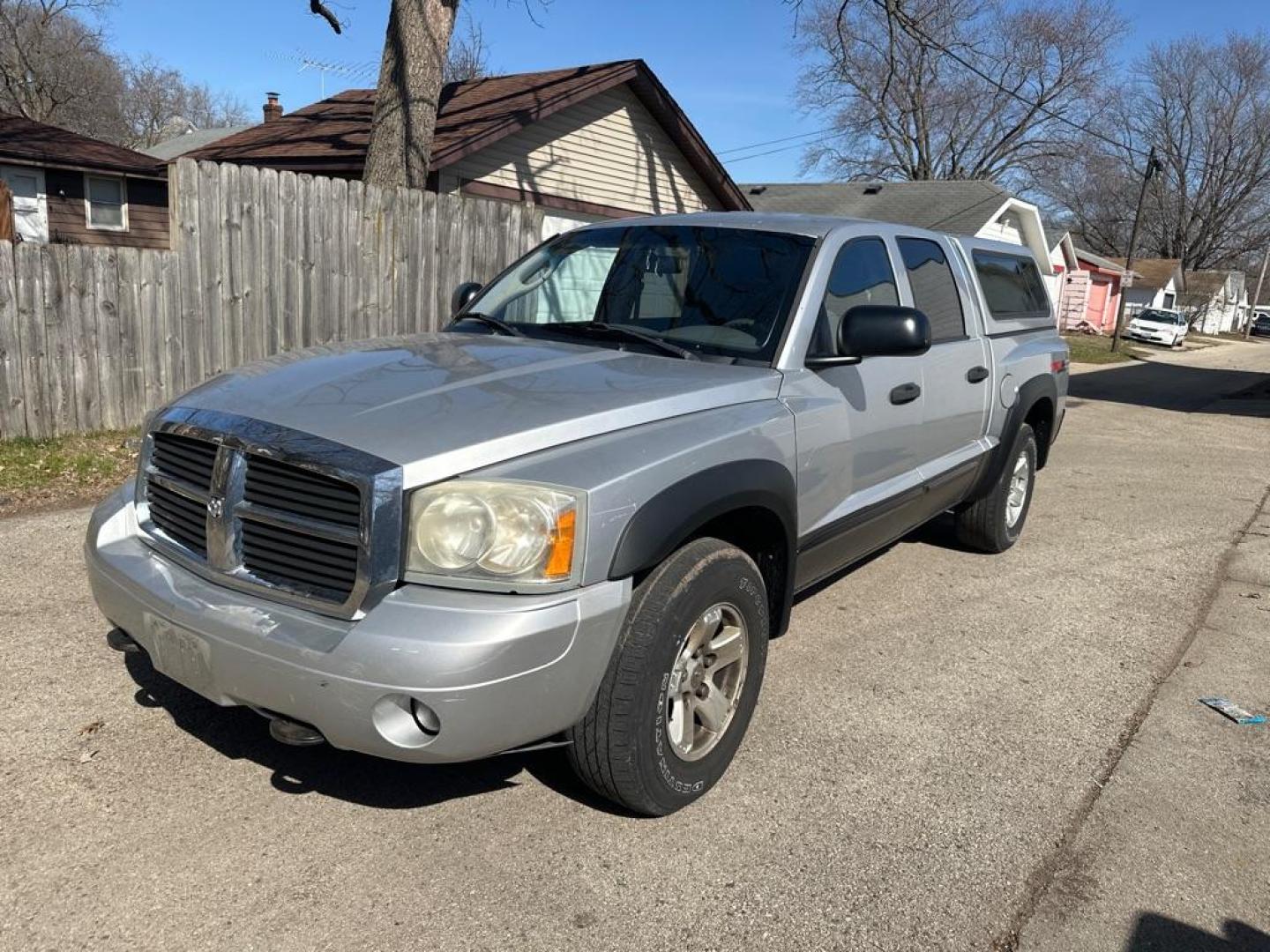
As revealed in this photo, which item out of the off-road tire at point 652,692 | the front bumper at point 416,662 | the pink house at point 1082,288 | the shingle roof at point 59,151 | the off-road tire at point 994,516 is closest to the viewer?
the front bumper at point 416,662

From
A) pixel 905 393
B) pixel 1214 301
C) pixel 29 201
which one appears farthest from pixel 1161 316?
pixel 905 393

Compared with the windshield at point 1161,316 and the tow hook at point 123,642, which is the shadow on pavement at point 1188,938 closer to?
the tow hook at point 123,642

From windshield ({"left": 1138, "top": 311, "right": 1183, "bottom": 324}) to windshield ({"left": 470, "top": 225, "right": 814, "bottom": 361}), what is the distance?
142 ft

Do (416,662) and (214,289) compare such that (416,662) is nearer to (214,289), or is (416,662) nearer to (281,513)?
(281,513)

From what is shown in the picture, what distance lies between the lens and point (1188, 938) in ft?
8.60

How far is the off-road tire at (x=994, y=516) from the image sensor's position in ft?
18.8

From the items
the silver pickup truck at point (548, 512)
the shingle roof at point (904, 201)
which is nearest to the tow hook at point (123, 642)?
the silver pickup truck at point (548, 512)

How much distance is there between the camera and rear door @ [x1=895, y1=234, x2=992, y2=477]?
4.57 meters

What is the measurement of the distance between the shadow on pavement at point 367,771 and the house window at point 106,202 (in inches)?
768

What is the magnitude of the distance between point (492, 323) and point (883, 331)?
5.30 ft

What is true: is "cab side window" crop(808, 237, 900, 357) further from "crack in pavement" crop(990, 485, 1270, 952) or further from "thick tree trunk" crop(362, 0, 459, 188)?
"thick tree trunk" crop(362, 0, 459, 188)

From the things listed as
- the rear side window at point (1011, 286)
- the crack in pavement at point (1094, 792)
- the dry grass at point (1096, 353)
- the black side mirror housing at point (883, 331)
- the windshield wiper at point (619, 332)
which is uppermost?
the rear side window at point (1011, 286)

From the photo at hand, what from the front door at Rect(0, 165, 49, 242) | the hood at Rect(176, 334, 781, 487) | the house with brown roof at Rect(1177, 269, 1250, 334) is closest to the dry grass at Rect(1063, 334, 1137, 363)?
the front door at Rect(0, 165, 49, 242)

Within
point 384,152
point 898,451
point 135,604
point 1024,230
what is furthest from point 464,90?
point 1024,230
